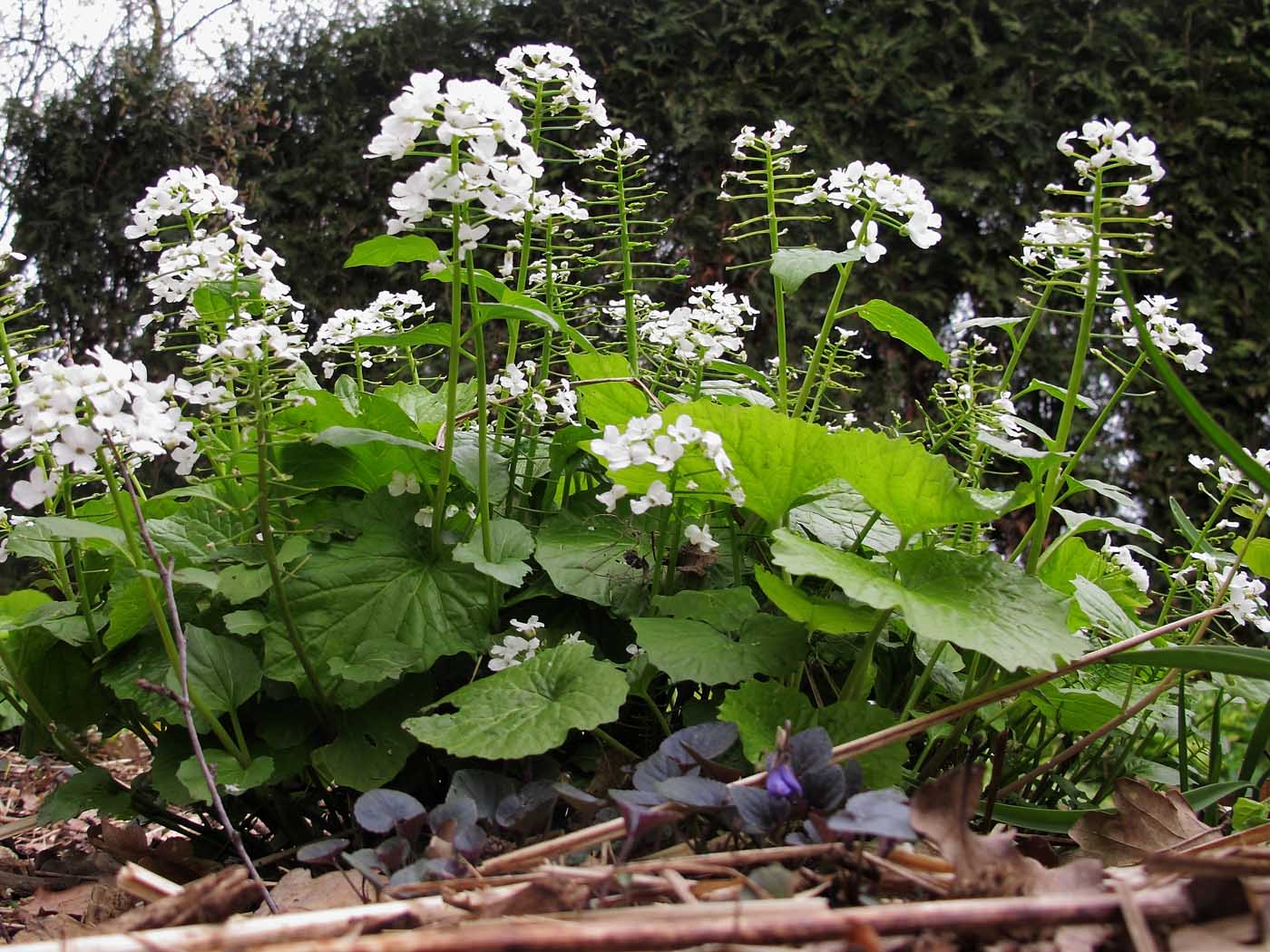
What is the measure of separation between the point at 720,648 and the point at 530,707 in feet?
0.85

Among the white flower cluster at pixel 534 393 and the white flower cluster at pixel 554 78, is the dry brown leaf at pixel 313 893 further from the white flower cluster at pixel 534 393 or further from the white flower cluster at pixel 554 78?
the white flower cluster at pixel 554 78

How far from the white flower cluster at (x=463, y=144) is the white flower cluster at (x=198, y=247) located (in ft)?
0.79

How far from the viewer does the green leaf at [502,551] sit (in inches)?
48.7

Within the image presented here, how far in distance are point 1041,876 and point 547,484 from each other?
1.02 metres

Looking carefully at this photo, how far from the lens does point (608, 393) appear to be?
147 centimetres

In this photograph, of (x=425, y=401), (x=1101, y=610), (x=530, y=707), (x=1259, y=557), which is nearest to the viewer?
(x=530, y=707)

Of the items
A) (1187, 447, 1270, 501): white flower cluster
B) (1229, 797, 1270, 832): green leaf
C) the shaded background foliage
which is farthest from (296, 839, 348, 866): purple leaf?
the shaded background foliage

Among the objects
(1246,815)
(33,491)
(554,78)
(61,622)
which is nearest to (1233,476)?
(1246,815)

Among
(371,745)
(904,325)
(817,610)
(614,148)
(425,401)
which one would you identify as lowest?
(371,745)

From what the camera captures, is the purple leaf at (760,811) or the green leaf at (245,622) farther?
the green leaf at (245,622)

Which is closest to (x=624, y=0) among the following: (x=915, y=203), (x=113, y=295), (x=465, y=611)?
(x=113, y=295)

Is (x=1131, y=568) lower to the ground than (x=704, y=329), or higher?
lower

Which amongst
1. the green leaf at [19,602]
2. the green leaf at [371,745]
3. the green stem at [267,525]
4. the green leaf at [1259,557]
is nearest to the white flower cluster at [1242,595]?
the green leaf at [1259,557]

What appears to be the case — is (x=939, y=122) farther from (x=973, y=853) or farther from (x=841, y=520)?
(x=973, y=853)
